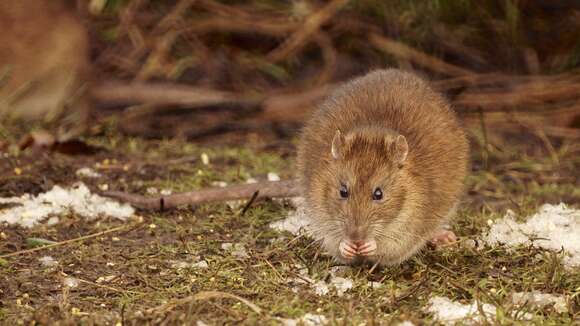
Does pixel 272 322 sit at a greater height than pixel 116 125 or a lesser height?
greater

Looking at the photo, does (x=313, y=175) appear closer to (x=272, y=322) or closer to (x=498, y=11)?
(x=272, y=322)

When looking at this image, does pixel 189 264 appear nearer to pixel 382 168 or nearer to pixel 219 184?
pixel 382 168

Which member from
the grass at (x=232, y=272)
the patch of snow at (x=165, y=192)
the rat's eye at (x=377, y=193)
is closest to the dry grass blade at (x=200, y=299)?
the grass at (x=232, y=272)

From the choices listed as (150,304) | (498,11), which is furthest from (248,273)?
(498,11)

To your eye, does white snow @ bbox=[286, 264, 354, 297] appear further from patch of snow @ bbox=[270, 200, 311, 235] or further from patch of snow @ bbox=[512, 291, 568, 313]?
patch of snow @ bbox=[512, 291, 568, 313]

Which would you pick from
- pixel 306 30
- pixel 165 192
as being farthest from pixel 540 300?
pixel 306 30

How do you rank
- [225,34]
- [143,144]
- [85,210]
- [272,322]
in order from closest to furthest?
[272,322]
[85,210]
[143,144]
[225,34]

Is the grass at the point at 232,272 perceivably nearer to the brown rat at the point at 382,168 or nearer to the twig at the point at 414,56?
the brown rat at the point at 382,168
